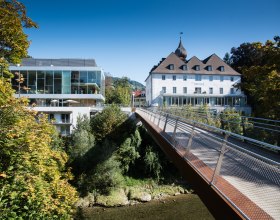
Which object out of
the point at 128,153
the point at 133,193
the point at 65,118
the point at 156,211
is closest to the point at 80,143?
the point at 128,153

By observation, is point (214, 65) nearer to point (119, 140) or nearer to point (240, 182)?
point (119, 140)

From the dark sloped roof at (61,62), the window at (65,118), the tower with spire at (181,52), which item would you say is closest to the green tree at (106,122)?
the window at (65,118)

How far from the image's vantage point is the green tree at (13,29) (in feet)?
26.8

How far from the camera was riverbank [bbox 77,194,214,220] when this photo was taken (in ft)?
65.0

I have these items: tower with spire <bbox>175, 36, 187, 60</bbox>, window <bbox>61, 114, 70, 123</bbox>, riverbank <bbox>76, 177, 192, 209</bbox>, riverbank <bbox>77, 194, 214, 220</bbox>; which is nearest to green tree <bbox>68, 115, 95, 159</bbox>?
riverbank <bbox>76, 177, 192, 209</bbox>

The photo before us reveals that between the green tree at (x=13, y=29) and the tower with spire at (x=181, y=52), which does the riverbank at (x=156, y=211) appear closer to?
the green tree at (x=13, y=29)

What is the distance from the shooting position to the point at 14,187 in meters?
6.91

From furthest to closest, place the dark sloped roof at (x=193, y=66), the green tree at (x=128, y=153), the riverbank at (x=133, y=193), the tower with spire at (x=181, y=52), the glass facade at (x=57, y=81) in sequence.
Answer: the tower with spire at (x=181, y=52) < the dark sloped roof at (x=193, y=66) < the glass facade at (x=57, y=81) < the green tree at (x=128, y=153) < the riverbank at (x=133, y=193)

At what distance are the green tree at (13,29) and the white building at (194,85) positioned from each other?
4089 centimetres

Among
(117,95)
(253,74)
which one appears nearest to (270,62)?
(253,74)

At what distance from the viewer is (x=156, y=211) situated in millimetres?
20969

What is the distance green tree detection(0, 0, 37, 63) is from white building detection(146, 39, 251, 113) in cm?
4089

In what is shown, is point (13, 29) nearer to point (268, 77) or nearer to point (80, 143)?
point (268, 77)

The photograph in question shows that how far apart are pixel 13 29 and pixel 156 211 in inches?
700
